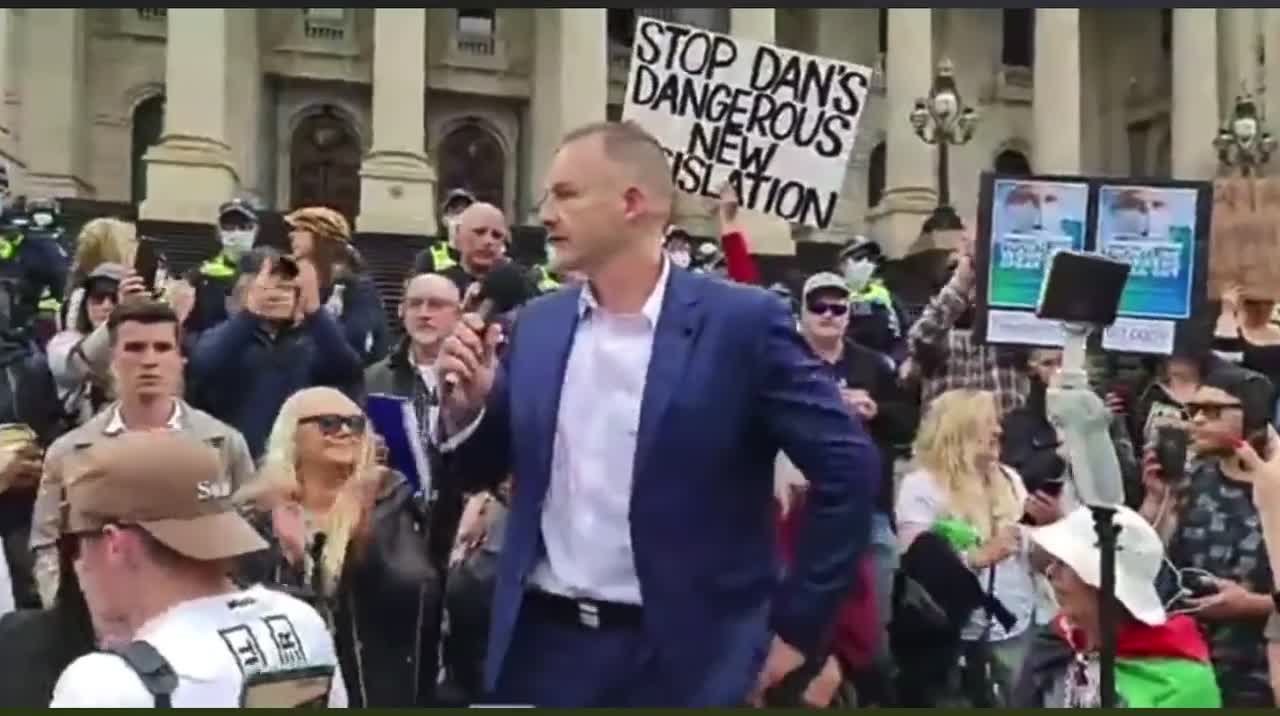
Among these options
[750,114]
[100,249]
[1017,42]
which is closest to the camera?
[750,114]

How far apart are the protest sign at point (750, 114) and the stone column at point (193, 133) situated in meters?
23.6

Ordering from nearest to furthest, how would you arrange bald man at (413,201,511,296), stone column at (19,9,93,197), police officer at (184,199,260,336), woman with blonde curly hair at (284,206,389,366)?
woman with blonde curly hair at (284,206,389,366) → bald man at (413,201,511,296) → police officer at (184,199,260,336) → stone column at (19,9,93,197)

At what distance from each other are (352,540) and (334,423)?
0.35 meters

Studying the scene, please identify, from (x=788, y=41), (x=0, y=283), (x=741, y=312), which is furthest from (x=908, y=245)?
(x=741, y=312)

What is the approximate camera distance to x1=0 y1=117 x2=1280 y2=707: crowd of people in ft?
10.5

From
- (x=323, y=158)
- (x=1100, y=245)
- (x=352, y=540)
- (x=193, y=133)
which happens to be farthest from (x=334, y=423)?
(x=323, y=158)

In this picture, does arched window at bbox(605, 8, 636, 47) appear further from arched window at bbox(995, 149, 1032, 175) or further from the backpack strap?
the backpack strap

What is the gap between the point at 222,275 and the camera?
33.9ft

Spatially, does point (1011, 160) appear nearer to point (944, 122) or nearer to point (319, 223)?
point (944, 122)

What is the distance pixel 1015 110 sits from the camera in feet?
145

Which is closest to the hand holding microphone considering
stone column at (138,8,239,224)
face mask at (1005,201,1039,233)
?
face mask at (1005,201,1039,233)

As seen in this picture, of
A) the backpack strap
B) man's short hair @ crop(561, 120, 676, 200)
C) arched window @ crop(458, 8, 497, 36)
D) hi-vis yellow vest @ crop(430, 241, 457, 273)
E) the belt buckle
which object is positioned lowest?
the belt buckle

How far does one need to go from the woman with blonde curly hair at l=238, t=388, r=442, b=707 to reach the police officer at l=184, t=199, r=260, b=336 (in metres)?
4.15

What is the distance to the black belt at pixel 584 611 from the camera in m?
3.80
